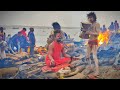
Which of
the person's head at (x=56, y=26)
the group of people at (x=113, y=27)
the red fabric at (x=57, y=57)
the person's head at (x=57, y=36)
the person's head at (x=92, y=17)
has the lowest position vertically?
the red fabric at (x=57, y=57)

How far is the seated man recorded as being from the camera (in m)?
3.12

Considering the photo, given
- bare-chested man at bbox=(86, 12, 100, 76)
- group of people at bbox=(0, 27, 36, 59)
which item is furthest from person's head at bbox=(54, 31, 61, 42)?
bare-chested man at bbox=(86, 12, 100, 76)

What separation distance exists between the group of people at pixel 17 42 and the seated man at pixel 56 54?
0.27m

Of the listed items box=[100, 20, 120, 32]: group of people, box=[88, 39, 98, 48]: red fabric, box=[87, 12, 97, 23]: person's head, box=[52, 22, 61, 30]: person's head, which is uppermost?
box=[87, 12, 97, 23]: person's head

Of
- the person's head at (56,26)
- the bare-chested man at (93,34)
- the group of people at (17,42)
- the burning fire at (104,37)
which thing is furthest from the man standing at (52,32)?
the burning fire at (104,37)

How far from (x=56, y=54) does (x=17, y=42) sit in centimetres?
62

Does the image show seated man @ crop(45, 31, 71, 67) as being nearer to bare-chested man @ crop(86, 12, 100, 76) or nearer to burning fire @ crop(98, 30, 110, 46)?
bare-chested man @ crop(86, 12, 100, 76)

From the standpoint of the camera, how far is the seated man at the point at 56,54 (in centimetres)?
312

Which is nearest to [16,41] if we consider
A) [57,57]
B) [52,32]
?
[52,32]

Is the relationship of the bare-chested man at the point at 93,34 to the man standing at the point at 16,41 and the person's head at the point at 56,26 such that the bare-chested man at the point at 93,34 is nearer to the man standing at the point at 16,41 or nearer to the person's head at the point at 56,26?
the person's head at the point at 56,26

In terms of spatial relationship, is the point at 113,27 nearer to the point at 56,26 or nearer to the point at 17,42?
the point at 56,26

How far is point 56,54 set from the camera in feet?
10.3

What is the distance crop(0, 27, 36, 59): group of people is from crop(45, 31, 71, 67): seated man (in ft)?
0.89
